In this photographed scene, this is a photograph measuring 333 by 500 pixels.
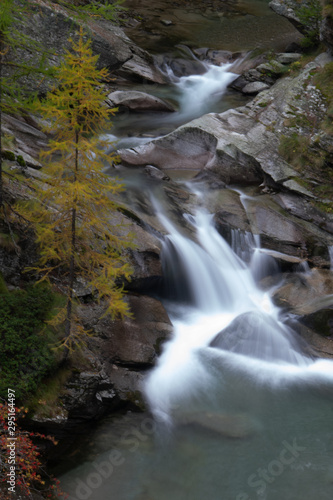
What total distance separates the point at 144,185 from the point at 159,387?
281 inches

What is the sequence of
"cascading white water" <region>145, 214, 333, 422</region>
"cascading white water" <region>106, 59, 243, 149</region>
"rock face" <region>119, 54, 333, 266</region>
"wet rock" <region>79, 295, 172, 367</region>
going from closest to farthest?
"wet rock" <region>79, 295, 172, 367</region>
"cascading white water" <region>145, 214, 333, 422</region>
"rock face" <region>119, 54, 333, 266</region>
"cascading white water" <region>106, 59, 243, 149</region>

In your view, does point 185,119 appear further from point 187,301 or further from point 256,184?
point 187,301

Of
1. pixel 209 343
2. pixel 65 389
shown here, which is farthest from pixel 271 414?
pixel 65 389

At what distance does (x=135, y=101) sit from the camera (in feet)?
63.9

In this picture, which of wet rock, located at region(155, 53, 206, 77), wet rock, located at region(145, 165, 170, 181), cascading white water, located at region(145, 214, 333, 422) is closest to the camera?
cascading white water, located at region(145, 214, 333, 422)

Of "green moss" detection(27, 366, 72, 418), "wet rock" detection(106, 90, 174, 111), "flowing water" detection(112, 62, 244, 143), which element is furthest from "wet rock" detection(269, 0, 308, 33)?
"green moss" detection(27, 366, 72, 418)

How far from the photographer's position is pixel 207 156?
16891 mm

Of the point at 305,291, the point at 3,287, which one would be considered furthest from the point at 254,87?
the point at 3,287

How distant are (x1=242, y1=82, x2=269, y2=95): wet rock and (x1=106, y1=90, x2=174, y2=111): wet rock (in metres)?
3.88

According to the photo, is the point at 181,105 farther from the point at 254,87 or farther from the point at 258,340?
the point at 258,340

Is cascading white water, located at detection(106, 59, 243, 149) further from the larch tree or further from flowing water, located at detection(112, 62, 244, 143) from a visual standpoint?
the larch tree

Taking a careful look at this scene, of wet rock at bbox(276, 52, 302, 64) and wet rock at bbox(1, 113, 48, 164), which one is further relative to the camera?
wet rock at bbox(276, 52, 302, 64)

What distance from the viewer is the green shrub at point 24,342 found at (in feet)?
26.8

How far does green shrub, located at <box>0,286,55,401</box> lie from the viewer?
26.8 feet
